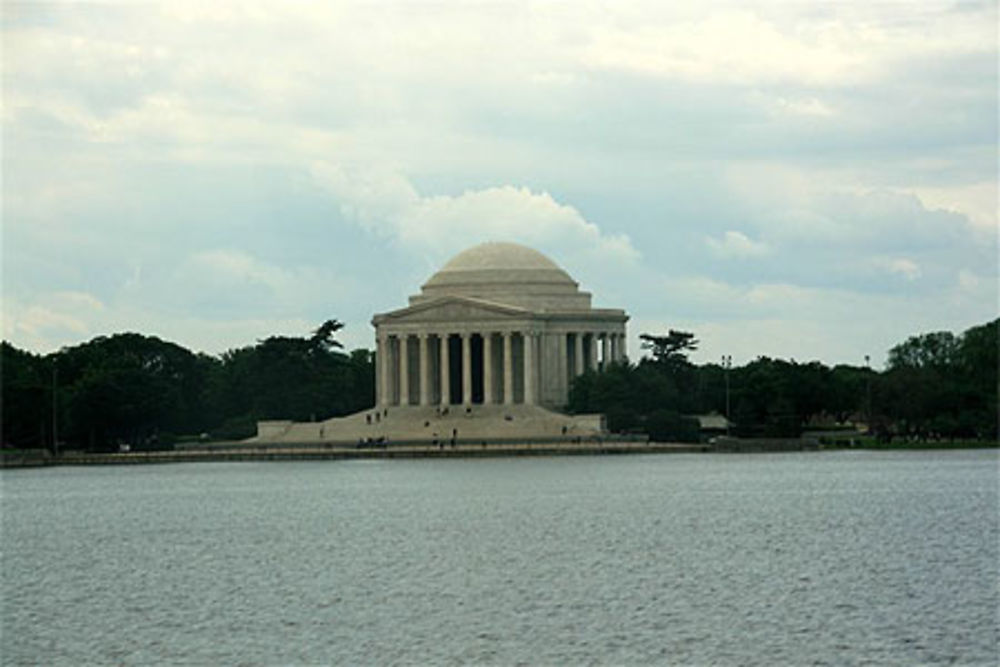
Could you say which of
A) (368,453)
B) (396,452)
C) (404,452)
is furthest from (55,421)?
(404,452)

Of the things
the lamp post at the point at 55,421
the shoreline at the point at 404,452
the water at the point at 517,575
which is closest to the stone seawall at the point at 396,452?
the shoreline at the point at 404,452

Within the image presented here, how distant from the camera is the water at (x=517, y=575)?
2229 inches

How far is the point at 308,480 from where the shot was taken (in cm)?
15375

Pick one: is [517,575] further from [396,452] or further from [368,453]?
[368,453]

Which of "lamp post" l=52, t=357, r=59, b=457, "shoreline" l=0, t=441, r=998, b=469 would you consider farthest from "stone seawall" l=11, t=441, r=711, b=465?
"lamp post" l=52, t=357, r=59, b=457

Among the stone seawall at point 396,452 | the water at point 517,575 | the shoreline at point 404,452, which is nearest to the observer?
the water at point 517,575

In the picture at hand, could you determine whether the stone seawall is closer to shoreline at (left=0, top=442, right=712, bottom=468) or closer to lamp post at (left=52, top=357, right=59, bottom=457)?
shoreline at (left=0, top=442, right=712, bottom=468)

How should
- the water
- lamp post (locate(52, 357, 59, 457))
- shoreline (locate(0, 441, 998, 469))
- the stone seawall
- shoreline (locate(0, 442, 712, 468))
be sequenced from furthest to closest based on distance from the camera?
1. lamp post (locate(52, 357, 59, 457))
2. the stone seawall
3. shoreline (locate(0, 442, 712, 468))
4. shoreline (locate(0, 441, 998, 469))
5. the water

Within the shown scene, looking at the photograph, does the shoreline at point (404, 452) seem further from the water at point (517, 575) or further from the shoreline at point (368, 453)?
the water at point (517, 575)

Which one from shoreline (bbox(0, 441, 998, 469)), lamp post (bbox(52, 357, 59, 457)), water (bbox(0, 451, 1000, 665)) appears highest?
lamp post (bbox(52, 357, 59, 457))

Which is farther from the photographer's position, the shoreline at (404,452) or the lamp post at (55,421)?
the lamp post at (55,421)

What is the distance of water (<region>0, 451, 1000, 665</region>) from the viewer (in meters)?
56.6

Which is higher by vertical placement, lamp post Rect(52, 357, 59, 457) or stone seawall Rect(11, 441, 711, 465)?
lamp post Rect(52, 357, 59, 457)

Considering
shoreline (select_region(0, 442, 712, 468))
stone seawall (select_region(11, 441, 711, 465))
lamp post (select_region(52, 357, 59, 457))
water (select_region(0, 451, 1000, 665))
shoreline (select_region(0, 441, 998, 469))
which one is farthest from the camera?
lamp post (select_region(52, 357, 59, 457))
